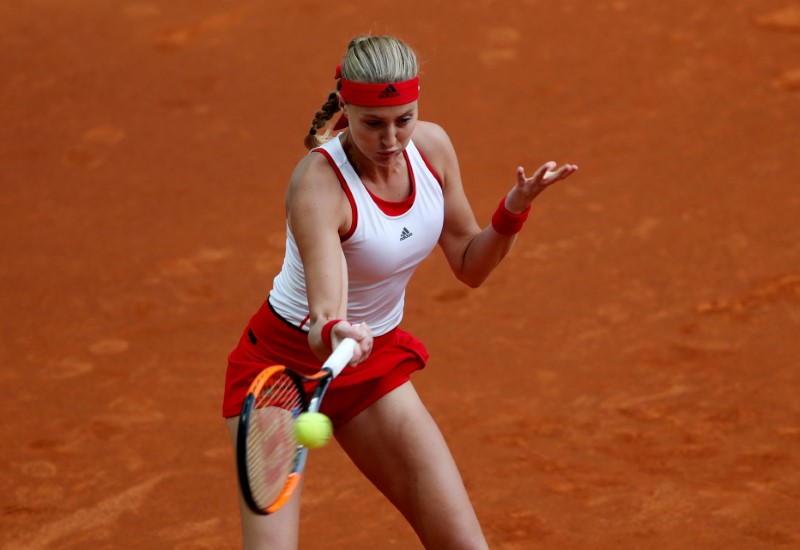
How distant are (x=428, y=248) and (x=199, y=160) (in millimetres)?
5213

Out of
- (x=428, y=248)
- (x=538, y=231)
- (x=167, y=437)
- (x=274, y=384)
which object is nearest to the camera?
(x=274, y=384)

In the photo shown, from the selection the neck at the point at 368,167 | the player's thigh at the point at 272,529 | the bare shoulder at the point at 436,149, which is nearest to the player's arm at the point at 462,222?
the bare shoulder at the point at 436,149

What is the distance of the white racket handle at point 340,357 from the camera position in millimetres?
2996

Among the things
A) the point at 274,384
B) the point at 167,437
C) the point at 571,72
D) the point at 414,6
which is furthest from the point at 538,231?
the point at 274,384

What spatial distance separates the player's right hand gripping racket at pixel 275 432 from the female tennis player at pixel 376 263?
143mm

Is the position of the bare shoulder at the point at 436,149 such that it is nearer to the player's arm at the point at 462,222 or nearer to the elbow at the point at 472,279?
the player's arm at the point at 462,222

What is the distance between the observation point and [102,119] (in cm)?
898

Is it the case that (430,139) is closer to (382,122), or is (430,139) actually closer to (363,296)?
(382,122)

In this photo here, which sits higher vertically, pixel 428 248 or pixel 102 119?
pixel 428 248

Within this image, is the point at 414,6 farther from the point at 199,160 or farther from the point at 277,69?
the point at 199,160

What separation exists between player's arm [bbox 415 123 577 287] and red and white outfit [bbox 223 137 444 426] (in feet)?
0.24

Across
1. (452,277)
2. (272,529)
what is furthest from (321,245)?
(452,277)

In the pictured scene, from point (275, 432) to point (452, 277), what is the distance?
391cm

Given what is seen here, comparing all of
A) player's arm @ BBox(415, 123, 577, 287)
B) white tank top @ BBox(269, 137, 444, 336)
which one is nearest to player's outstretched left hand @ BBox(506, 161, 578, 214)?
player's arm @ BBox(415, 123, 577, 287)
